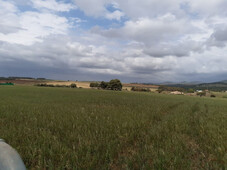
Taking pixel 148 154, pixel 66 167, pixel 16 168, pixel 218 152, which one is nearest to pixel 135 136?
pixel 148 154

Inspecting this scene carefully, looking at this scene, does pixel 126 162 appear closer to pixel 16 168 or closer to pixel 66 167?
pixel 66 167

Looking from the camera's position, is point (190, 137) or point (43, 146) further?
point (190, 137)

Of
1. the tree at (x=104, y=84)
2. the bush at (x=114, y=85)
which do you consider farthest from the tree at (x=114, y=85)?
the tree at (x=104, y=84)

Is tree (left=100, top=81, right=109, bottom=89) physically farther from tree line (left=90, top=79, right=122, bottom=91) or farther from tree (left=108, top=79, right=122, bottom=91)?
tree (left=108, top=79, right=122, bottom=91)

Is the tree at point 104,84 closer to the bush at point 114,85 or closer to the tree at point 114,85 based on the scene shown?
the bush at point 114,85

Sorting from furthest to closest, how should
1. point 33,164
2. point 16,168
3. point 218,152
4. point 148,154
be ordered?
1. point 218,152
2. point 148,154
3. point 33,164
4. point 16,168

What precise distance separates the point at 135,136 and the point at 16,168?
4.43m

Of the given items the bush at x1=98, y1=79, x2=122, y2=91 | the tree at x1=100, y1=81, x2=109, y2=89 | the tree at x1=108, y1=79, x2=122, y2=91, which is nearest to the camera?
the tree at x1=108, y1=79, x2=122, y2=91

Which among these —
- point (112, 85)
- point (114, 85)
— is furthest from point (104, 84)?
point (114, 85)

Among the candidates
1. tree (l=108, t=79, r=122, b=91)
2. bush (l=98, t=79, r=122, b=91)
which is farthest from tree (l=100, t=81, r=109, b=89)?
tree (l=108, t=79, r=122, b=91)

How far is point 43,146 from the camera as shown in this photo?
169 inches

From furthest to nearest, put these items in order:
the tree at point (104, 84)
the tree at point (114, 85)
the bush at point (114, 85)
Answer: the tree at point (104, 84) < the bush at point (114, 85) < the tree at point (114, 85)

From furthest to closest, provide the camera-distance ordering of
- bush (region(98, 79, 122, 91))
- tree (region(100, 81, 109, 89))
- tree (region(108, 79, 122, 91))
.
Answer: tree (region(100, 81, 109, 89))
bush (region(98, 79, 122, 91))
tree (region(108, 79, 122, 91))

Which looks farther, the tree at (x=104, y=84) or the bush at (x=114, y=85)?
the tree at (x=104, y=84)
